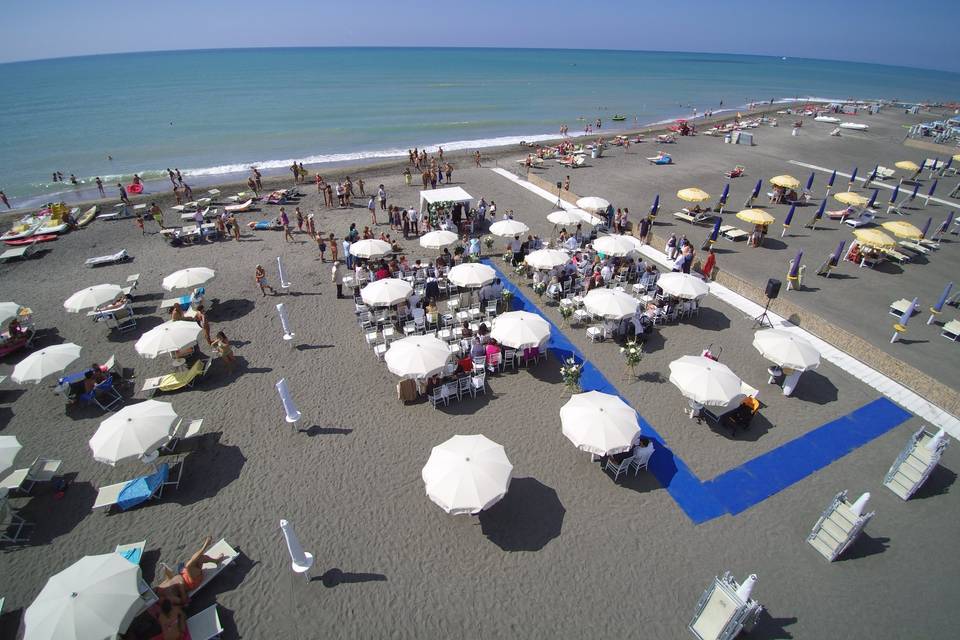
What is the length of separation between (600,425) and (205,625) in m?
6.98

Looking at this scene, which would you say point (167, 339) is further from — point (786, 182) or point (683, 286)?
point (786, 182)

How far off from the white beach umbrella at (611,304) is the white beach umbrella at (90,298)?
13976 millimetres

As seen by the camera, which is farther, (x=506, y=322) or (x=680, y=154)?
(x=680, y=154)

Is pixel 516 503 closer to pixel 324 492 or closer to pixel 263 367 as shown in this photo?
pixel 324 492

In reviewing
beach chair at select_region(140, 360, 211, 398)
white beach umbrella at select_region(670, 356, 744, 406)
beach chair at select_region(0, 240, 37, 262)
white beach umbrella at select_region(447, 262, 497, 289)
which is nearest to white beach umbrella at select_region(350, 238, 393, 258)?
white beach umbrella at select_region(447, 262, 497, 289)

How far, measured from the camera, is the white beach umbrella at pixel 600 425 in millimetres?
7961

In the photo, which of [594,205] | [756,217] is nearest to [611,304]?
[594,205]

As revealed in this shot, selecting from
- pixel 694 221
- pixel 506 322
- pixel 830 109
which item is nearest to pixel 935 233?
pixel 694 221

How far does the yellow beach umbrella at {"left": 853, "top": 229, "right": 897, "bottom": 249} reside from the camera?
50.9 ft

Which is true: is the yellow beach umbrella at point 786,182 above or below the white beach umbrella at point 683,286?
above

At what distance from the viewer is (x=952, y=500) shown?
26.9 ft

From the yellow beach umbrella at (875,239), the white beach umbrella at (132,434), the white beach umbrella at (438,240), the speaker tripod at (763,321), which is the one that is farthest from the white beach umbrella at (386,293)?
the yellow beach umbrella at (875,239)

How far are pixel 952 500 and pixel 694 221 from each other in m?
15.3

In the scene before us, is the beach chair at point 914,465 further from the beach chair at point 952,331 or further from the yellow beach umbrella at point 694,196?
the yellow beach umbrella at point 694,196
